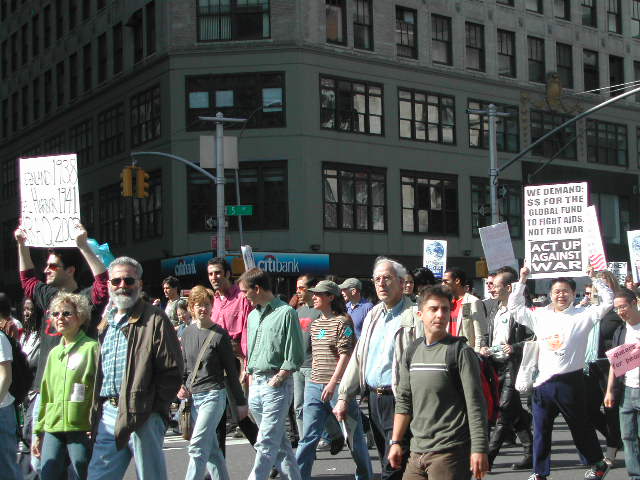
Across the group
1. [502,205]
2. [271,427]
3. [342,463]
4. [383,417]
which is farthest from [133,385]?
[502,205]

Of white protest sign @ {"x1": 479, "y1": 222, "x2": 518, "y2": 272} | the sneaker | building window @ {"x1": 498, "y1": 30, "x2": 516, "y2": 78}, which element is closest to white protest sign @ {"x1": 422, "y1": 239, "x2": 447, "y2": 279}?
white protest sign @ {"x1": 479, "y1": 222, "x2": 518, "y2": 272}

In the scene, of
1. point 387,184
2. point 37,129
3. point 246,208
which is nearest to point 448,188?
point 387,184

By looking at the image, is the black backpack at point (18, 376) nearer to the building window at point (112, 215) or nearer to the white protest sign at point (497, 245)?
the white protest sign at point (497, 245)

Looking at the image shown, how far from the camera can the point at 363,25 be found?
3828cm

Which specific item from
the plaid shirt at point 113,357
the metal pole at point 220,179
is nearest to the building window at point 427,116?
the metal pole at point 220,179

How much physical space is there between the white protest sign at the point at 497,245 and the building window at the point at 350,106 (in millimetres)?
22665

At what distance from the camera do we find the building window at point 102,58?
137 feet

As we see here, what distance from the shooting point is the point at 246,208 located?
28.3m

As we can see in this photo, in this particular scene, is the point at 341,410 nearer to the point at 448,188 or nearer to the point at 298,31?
the point at 298,31

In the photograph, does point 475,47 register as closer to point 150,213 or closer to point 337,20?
point 337,20

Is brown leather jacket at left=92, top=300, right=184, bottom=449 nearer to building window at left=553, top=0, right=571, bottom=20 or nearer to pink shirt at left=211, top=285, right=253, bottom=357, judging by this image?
pink shirt at left=211, top=285, right=253, bottom=357

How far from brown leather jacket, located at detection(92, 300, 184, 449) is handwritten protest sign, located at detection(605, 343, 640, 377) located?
13.7ft

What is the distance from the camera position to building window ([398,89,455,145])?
1543 inches

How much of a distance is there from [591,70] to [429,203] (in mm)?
11193
